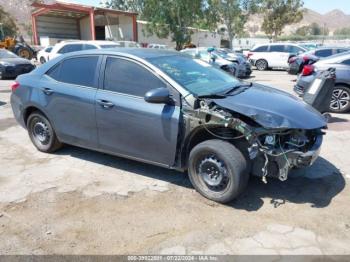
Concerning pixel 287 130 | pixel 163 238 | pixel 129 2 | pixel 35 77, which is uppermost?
pixel 129 2

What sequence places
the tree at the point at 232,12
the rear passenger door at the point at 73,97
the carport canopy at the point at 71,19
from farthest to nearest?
the tree at the point at 232,12 → the carport canopy at the point at 71,19 → the rear passenger door at the point at 73,97

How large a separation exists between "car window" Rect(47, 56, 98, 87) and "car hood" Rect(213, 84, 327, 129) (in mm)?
1800

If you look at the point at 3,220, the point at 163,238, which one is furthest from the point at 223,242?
the point at 3,220

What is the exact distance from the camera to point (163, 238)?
3350 millimetres

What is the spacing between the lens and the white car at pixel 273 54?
2006 centimetres

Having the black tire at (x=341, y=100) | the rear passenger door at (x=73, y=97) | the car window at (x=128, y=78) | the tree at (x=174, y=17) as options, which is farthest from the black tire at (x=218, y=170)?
the tree at (x=174, y=17)

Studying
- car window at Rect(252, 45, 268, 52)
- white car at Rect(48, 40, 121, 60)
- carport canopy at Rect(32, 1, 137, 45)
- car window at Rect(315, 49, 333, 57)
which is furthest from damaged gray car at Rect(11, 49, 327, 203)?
carport canopy at Rect(32, 1, 137, 45)

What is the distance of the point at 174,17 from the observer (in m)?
31.7

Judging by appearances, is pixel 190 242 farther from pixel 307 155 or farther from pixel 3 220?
pixel 3 220

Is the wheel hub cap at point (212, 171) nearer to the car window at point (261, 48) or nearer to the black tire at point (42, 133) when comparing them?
the black tire at point (42, 133)

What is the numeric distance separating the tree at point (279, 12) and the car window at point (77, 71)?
121 ft

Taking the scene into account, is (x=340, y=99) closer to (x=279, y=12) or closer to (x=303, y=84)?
(x=303, y=84)

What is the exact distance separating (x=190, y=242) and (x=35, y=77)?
140 inches

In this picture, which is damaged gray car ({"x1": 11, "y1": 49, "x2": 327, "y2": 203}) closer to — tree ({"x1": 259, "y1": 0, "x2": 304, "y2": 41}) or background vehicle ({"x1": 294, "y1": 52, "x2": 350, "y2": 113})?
background vehicle ({"x1": 294, "y1": 52, "x2": 350, "y2": 113})
